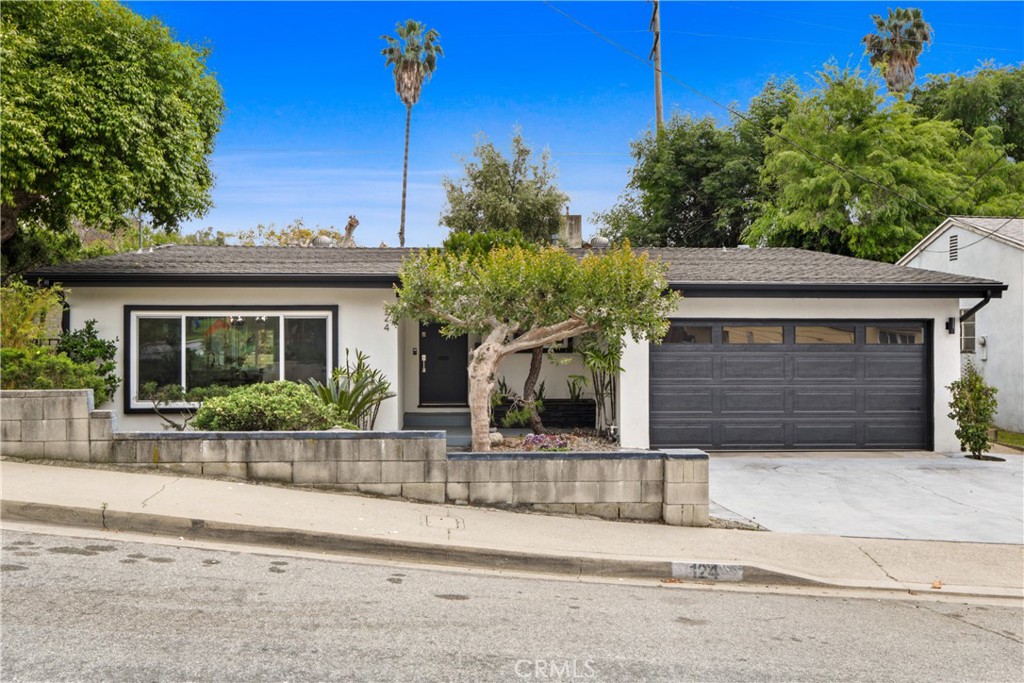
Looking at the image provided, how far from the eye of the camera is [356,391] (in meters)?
11.1

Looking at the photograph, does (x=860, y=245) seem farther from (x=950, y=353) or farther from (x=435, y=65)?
(x=435, y=65)

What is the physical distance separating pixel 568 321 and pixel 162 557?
17.7 feet

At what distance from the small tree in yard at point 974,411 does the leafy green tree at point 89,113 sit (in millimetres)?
13932

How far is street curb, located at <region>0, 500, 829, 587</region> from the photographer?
6.67 m

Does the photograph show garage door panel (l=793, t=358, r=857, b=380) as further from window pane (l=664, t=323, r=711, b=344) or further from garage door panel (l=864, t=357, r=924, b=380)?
window pane (l=664, t=323, r=711, b=344)

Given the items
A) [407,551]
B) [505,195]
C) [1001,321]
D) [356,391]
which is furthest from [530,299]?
[505,195]

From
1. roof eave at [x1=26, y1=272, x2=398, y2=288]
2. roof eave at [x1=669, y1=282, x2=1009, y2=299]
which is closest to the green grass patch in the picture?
roof eave at [x1=669, y1=282, x2=1009, y2=299]

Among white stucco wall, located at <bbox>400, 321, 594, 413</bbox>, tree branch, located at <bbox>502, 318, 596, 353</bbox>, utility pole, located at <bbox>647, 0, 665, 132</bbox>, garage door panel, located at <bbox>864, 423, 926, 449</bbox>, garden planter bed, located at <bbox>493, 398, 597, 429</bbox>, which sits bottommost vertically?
garage door panel, located at <bbox>864, 423, 926, 449</bbox>

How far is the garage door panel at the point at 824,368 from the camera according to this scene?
13188mm

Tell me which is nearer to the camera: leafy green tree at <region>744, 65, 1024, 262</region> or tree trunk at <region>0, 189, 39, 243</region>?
tree trunk at <region>0, 189, 39, 243</region>

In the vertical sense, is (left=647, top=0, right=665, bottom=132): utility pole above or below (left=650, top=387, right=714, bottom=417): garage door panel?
above

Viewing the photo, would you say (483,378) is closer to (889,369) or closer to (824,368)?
(824,368)

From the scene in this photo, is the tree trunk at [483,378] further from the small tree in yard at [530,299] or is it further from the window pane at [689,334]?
the window pane at [689,334]

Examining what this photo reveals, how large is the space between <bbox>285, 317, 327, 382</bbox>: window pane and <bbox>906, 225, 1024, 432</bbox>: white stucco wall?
13.4 metres
